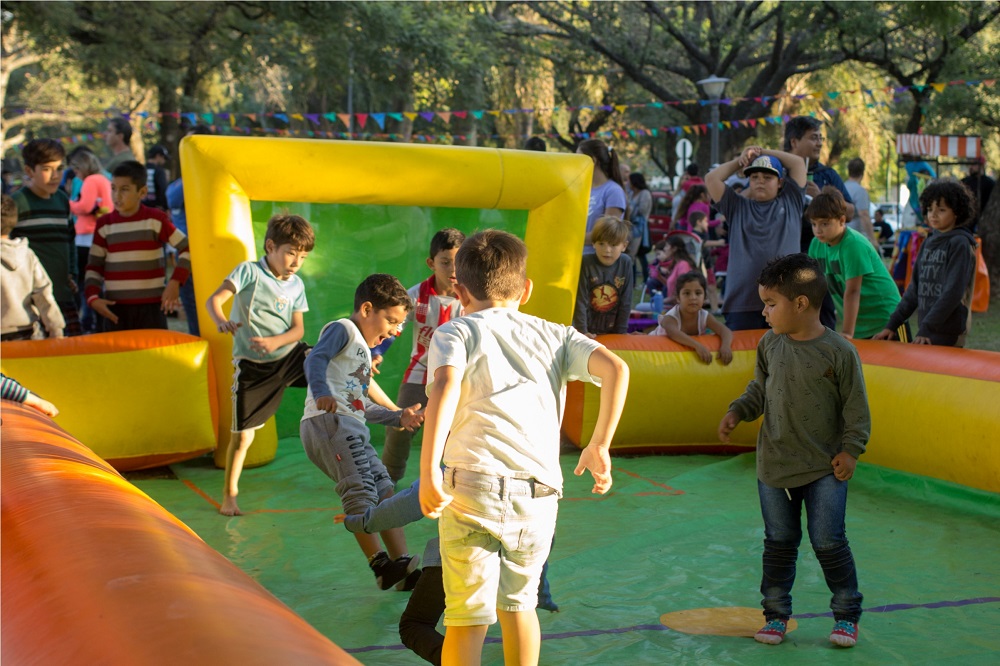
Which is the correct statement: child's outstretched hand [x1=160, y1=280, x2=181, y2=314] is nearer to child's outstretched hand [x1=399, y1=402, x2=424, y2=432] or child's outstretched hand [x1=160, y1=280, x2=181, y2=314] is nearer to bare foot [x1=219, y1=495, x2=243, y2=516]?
bare foot [x1=219, y1=495, x2=243, y2=516]

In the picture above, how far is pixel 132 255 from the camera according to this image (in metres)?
6.26

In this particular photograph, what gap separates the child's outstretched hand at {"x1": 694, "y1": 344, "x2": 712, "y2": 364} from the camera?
20.3 ft

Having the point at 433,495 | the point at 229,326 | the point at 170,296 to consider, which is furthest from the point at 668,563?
the point at 170,296

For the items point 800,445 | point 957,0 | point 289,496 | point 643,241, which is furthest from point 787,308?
point 957,0

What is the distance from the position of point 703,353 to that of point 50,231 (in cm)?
405

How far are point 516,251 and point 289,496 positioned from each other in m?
2.91

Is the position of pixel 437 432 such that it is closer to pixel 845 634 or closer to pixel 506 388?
pixel 506 388

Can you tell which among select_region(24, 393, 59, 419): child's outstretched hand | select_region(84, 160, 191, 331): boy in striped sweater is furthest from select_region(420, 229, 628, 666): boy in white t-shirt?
select_region(84, 160, 191, 331): boy in striped sweater

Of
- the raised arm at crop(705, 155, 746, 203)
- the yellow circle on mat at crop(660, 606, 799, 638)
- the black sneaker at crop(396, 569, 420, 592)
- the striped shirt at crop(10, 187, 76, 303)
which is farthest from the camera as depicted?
the striped shirt at crop(10, 187, 76, 303)

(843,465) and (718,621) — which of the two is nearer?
(843,465)

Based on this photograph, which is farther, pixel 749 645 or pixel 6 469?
pixel 749 645

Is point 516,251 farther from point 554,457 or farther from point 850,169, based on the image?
point 850,169

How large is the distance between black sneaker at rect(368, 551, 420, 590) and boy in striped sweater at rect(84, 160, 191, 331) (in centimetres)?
280

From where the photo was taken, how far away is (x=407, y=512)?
3.50 m
